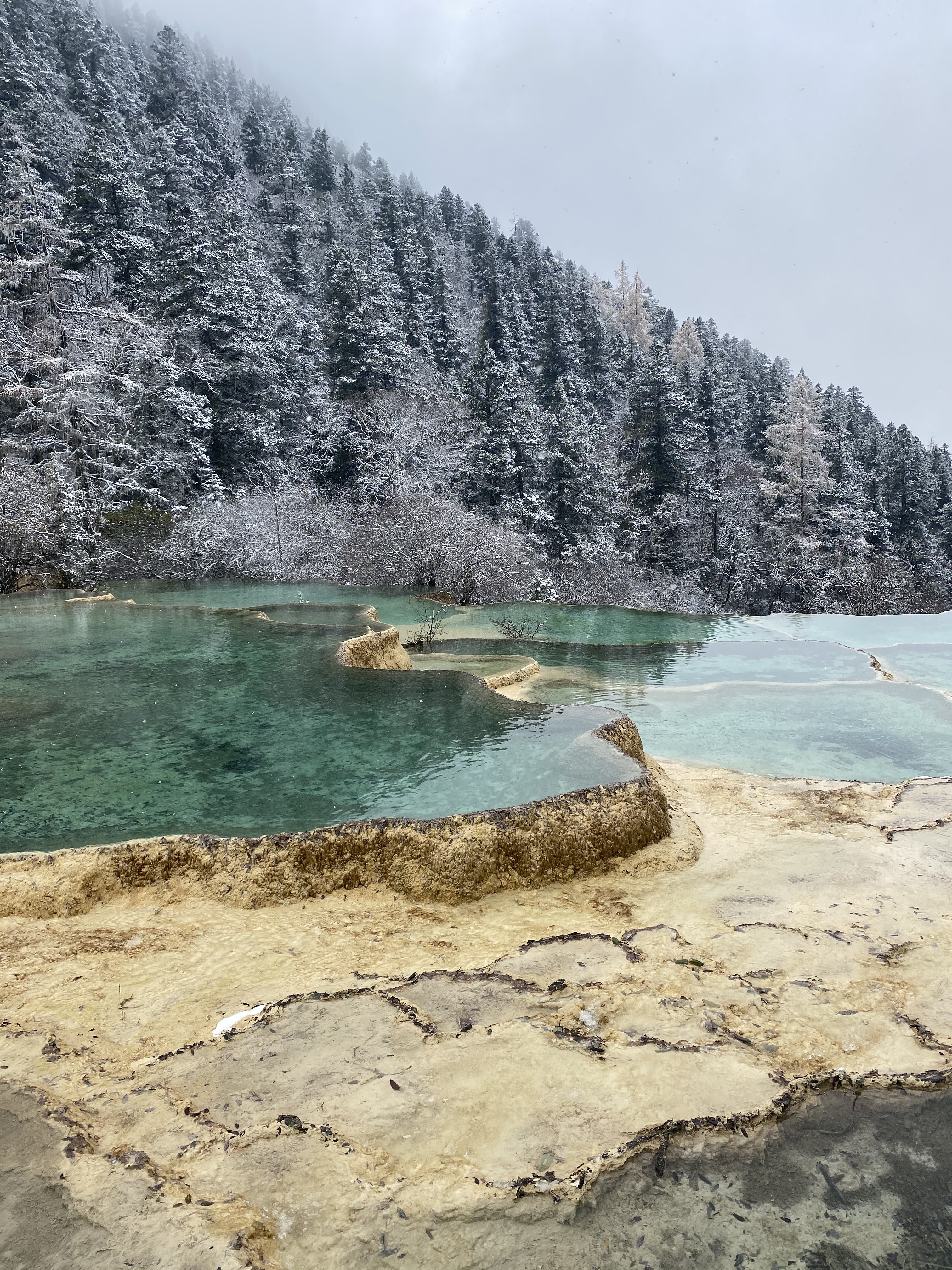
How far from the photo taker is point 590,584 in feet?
88.4

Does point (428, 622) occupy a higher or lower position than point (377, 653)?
higher

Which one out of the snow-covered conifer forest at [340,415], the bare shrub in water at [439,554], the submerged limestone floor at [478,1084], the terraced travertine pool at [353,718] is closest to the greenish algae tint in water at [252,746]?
the terraced travertine pool at [353,718]

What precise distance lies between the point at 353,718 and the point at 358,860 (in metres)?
2.40

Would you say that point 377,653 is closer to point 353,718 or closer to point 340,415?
point 353,718

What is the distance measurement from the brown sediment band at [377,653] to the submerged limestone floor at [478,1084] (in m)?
4.90

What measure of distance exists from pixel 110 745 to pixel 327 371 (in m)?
32.6

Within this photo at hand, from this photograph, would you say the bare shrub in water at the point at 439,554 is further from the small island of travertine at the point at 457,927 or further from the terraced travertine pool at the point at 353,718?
the terraced travertine pool at the point at 353,718

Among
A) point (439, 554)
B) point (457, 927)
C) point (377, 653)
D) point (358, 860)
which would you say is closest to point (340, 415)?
point (439, 554)

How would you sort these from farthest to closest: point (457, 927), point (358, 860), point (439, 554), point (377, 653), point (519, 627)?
point (439, 554)
point (519, 627)
point (377, 653)
point (358, 860)
point (457, 927)

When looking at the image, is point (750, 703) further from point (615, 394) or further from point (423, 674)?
point (615, 394)

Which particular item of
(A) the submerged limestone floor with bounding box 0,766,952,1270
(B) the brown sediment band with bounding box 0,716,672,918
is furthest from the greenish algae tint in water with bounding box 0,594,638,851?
(A) the submerged limestone floor with bounding box 0,766,952,1270

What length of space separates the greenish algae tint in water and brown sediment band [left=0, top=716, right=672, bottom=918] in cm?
22

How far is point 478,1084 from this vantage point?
269 centimetres

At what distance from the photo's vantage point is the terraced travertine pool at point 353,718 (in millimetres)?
5430
